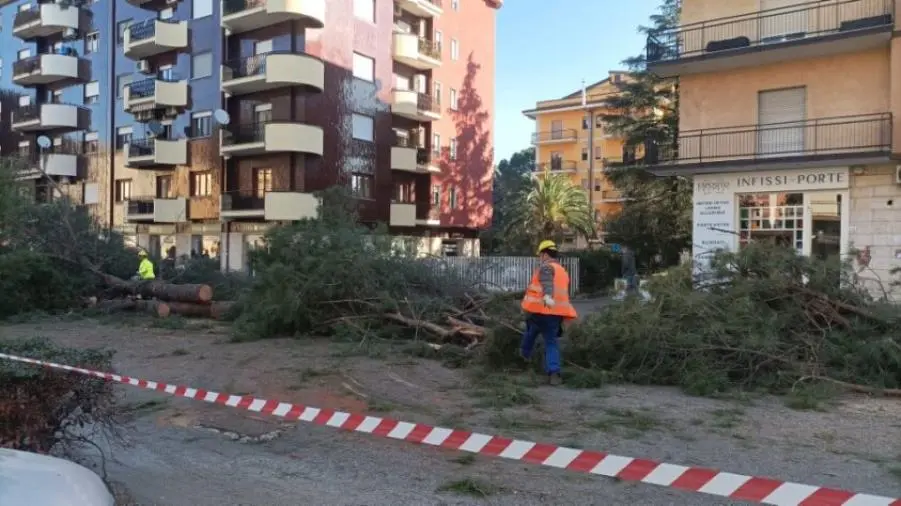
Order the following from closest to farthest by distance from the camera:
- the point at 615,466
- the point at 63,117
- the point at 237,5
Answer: the point at 615,466
the point at 237,5
the point at 63,117

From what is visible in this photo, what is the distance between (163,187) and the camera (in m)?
36.7

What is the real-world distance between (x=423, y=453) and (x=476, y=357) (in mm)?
4319

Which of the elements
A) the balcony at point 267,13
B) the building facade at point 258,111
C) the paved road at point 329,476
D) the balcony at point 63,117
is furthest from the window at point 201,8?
the paved road at point 329,476

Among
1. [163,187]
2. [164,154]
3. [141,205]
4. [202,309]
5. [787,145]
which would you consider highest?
[164,154]

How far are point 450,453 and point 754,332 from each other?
4774mm

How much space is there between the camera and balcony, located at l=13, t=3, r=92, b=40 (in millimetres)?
40938

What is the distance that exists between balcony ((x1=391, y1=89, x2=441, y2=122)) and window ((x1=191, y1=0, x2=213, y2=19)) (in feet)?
30.4

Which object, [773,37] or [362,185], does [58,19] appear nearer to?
[362,185]

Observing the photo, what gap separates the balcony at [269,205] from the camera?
3025 cm

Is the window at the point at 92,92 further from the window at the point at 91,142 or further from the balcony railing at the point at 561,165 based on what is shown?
the balcony railing at the point at 561,165

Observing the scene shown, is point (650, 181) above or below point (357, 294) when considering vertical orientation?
above

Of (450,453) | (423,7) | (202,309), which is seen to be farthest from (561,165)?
(450,453)

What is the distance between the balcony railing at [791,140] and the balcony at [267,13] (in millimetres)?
15970

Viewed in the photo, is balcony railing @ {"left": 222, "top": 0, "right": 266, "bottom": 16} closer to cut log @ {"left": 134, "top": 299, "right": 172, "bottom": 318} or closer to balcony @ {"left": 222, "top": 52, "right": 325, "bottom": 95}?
balcony @ {"left": 222, "top": 52, "right": 325, "bottom": 95}
